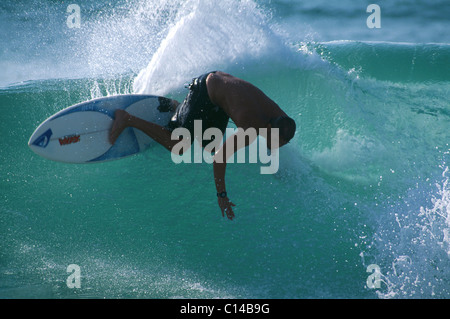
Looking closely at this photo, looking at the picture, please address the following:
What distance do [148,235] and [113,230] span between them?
0.99ft

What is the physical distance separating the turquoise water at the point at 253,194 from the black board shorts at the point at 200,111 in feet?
1.53

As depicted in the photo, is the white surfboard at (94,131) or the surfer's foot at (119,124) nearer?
the white surfboard at (94,131)

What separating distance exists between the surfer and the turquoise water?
32cm

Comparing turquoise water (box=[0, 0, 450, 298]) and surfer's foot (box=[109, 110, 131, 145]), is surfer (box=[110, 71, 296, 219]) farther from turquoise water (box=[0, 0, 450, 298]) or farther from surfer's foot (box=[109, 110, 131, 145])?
turquoise water (box=[0, 0, 450, 298])

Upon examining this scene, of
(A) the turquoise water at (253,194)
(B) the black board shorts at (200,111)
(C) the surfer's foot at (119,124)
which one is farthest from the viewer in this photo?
(C) the surfer's foot at (119,124)

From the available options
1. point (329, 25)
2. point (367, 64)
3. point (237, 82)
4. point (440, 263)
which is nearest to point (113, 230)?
point (237, 82)

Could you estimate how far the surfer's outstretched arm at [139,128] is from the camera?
3512mm

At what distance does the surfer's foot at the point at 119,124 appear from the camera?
3.50 meters

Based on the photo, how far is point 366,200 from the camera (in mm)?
3496

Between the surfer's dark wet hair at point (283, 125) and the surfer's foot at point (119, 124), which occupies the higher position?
the surfer's foot at point (119, 124)

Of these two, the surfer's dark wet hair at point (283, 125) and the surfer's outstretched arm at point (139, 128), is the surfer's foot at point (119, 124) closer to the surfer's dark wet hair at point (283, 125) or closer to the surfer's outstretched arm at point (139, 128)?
the surfer's outstretched arm at point (139, 128)

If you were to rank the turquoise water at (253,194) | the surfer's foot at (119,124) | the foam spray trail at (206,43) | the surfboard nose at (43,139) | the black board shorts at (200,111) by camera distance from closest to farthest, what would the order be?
the turquoise water at (253,194) < the black board shorts at (200,111) < the surfboard nose at (43,139) < the surfer's foot at (119,124) < the foam spray trail at (206,43)

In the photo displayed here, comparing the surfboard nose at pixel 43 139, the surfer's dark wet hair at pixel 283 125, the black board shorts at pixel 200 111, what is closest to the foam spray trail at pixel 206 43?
the black board shorts at pixel 200 111

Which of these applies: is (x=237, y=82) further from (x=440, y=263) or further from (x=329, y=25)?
(x=329, y=25)
